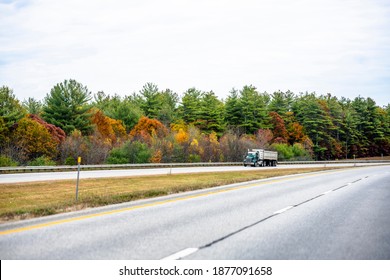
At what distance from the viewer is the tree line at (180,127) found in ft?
148

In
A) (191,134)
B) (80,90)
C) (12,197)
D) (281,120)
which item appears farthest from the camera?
(281,120)

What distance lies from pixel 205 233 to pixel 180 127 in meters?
71.8

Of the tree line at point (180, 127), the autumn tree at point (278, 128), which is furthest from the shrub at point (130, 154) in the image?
the autumn tree at point (278, 128)

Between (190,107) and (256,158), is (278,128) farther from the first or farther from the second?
(256,158)

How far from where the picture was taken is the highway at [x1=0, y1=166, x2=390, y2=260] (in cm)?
570

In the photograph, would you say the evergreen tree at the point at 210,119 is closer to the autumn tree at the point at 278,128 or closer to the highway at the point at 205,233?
the autumn tree at the point at 278,128

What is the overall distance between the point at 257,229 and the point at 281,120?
3378 inches

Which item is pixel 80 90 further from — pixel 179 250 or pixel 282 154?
pixel 179 250

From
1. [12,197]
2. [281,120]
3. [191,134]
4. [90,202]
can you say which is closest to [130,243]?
[90,202]

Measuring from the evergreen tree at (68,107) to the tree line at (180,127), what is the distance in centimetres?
16

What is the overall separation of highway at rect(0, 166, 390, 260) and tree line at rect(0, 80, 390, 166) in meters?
27.7

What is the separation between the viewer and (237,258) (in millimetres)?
5445

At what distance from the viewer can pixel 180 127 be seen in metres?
78.7

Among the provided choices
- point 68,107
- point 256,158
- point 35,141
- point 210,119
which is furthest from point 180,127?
point 35,141
